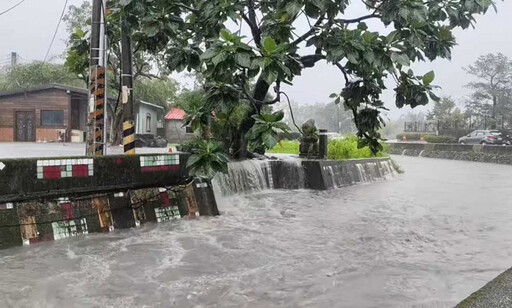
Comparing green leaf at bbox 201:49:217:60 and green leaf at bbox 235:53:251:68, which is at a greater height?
green leaf at bbox 201:49:217:60

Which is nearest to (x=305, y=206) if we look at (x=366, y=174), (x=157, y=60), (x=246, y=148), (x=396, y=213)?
(x=396, y=213)

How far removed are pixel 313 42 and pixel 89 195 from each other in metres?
3.94

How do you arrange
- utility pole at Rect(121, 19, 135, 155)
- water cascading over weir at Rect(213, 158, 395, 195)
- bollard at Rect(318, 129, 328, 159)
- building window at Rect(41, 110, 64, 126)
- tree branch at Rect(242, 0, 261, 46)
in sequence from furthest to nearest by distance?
building window at Rect(41, 110, 64, 126) < bollard at Rect(318, 129, 328, 159) < water cascading over weir at Rect(213, 158, 395, 195) < utility pole at Rect(121, 19, 135, 155) < tree branch at Rect(242, 0, 261, 46)

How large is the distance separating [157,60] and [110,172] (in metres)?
20.4

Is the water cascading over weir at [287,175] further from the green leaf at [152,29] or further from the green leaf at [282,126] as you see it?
the green leaf at [282,126]

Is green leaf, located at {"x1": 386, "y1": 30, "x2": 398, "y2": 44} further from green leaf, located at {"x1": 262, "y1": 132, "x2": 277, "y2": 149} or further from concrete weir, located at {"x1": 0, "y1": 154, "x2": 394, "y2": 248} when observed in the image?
concrete weir, located at {"x1": 0, "y1": 154, "x2": 394, "y2": 248}

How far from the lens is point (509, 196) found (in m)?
14.2

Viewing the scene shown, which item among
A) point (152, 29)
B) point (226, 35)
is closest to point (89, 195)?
point (152, 29)

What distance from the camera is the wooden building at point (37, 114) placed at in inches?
1043

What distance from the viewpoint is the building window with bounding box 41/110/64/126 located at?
26.7 m

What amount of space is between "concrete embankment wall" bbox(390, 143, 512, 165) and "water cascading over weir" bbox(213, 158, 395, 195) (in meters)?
16.5

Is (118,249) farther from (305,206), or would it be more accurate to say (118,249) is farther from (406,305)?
(305,206)

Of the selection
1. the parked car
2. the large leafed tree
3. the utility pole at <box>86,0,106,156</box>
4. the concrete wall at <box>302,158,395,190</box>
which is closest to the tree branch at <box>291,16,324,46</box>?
the large leafed tree

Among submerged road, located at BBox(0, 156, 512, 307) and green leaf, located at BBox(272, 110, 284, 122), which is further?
green leaf, located at BBox(272, 110, 284, 122)
